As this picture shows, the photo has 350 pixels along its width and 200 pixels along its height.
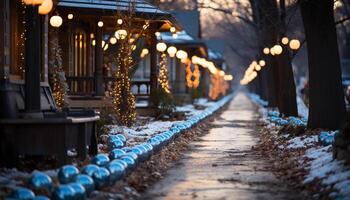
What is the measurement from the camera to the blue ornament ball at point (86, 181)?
855 cm

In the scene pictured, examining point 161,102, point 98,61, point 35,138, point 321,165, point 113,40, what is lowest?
point 321,165

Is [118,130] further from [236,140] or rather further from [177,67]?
[177,67]

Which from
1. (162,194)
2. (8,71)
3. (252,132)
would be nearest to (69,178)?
(162,194)

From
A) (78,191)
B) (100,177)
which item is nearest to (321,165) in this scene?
(100,177)

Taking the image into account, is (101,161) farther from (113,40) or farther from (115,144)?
(113,40)

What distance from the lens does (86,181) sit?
862cm

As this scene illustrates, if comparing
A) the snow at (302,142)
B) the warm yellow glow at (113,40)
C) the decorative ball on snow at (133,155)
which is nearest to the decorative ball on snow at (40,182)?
the decorative ball on snow at (133,155)

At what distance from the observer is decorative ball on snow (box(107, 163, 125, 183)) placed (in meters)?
→ 9.46

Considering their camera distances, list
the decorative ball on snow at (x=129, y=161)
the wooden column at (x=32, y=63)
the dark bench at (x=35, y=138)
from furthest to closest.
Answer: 1. the wooden column at (x=32, y=63)
2. the decorative ball on snow at (x=129, y=161)
3. the dark bench at (x=35, y=138)

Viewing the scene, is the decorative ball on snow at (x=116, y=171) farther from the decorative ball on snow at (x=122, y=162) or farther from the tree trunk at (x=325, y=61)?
the tree trunk at (x=325, y=61)

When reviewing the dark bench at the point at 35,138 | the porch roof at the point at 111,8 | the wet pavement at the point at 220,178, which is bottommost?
the wet pavement at the point at 220,178

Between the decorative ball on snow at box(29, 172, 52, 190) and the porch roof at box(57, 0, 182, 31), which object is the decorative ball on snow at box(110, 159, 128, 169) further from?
the porch roof at box(57, 0, 182, 31)

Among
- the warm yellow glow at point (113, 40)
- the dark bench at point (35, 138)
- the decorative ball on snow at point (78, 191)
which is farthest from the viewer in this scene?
the warm yellow glow at point (113, 40)

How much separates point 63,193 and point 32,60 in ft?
11.7
